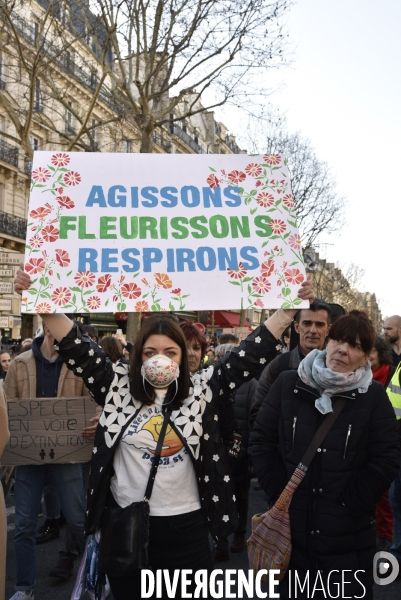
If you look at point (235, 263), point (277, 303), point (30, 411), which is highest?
point (235, 263)

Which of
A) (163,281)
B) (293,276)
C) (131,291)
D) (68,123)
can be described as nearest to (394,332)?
(293,276)

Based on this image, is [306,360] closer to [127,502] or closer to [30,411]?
[127,502]

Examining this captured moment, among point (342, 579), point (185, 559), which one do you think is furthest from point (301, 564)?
point (185, 559)

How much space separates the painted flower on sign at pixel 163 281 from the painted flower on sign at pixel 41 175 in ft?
2.43

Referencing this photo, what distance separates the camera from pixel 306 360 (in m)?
3.03

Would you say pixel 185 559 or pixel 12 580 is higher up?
pixel 185 559

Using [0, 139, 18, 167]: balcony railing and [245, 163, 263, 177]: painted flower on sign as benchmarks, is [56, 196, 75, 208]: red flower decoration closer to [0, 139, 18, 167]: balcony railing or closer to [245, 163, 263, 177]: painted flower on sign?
[245, 163, 263, 177]: painted flower on sign

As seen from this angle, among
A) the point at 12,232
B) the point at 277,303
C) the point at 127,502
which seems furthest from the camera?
the point at 12,232

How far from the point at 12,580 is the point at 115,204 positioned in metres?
2.87

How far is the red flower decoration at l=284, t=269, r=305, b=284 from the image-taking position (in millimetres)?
3111

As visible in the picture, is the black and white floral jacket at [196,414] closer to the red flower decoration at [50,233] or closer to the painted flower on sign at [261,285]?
the painted flower on sign at [261,285]

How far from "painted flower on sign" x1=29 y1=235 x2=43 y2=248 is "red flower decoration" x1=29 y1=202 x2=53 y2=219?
12 centimetres

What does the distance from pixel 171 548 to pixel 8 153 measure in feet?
85.3

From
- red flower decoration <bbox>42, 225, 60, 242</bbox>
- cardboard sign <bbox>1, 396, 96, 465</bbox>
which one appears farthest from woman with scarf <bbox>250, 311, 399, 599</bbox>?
cardboard sign <bbox>1, 396, 96, 465</bbox>
